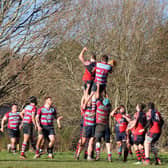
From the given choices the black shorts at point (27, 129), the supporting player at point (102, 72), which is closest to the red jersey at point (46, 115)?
the black shorts at point (27, 129)

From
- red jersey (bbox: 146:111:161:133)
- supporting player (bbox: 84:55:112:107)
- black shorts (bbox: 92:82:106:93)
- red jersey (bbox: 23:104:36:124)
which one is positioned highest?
supporting player (bbox: 84:55:112:107)

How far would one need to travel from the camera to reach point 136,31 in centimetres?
2731

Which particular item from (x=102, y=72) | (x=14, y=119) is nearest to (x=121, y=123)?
(x=14, y=119)

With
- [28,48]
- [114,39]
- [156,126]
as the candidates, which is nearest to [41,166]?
[28,48]

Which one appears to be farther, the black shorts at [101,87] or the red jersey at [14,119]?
the red jersey at [14,119]

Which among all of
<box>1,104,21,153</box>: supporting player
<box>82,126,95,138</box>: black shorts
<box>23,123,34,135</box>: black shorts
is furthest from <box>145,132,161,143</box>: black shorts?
<box>1,104,21,153</box>: supporting player

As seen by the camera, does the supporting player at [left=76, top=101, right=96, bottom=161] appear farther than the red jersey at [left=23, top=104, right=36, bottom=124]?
No

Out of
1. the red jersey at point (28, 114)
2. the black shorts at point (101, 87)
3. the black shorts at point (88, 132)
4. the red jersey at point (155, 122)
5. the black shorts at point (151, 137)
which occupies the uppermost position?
the black shorts at point (101, 87)

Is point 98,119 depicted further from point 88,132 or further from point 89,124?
point 88,132

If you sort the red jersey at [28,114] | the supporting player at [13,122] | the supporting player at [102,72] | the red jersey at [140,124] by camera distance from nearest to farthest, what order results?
1. the supporting player at [102,72]
2. the red jersey at [140,124]
3. the red jersey at [28,114]
4. the supporting player at [13,122]

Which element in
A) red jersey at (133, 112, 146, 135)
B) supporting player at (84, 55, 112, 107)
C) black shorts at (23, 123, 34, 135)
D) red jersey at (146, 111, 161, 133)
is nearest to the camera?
supporting player at (84, 55, 112, 107)

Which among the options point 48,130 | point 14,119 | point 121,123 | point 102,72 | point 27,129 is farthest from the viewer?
point 14,119

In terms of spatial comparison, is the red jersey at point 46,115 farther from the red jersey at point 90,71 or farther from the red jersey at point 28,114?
the red jersey at point 90,71

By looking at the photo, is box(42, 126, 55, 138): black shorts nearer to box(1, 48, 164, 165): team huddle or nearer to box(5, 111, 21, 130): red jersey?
box(1, 48, 164, 165): team huddle
